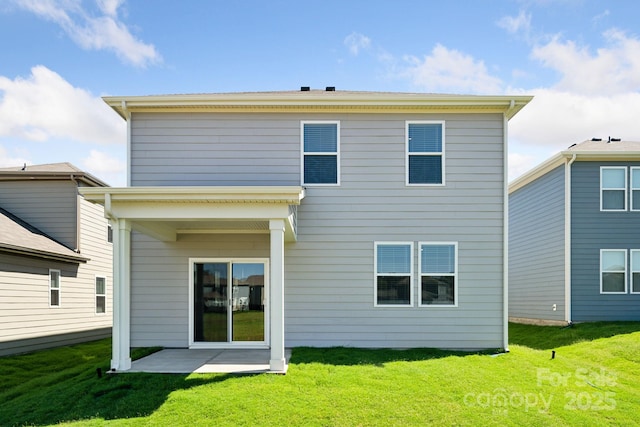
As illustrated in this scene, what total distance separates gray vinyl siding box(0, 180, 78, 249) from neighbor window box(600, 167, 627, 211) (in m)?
15.1

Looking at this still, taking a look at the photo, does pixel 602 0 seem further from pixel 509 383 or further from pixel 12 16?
pixel 12 16

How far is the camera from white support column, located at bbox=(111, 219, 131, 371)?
7.40 m

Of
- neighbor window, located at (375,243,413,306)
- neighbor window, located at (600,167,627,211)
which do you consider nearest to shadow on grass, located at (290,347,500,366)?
neighbor window, located at (375,243,413,306)

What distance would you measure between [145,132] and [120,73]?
248cm

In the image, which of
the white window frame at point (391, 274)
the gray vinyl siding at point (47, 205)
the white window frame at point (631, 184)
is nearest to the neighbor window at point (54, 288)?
the gray vinyl siding at point (47, 205)

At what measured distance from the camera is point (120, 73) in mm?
11039

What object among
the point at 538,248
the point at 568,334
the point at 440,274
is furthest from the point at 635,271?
the point at 440,274

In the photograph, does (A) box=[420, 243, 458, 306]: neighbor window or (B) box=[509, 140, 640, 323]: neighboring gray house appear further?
(B) box=[509, 140, 640, 323]: neighboring gray house

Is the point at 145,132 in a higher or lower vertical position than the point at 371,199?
higher

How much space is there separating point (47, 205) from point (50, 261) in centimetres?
203

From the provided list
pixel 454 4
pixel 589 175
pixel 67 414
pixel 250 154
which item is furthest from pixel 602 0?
pixel 67 414

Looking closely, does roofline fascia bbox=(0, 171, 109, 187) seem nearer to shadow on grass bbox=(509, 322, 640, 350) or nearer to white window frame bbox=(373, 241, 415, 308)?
white window frame bbox=(373, 241, 415, 308)

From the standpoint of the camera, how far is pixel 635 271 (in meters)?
12.6

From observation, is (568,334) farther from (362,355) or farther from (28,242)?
(28,242)
